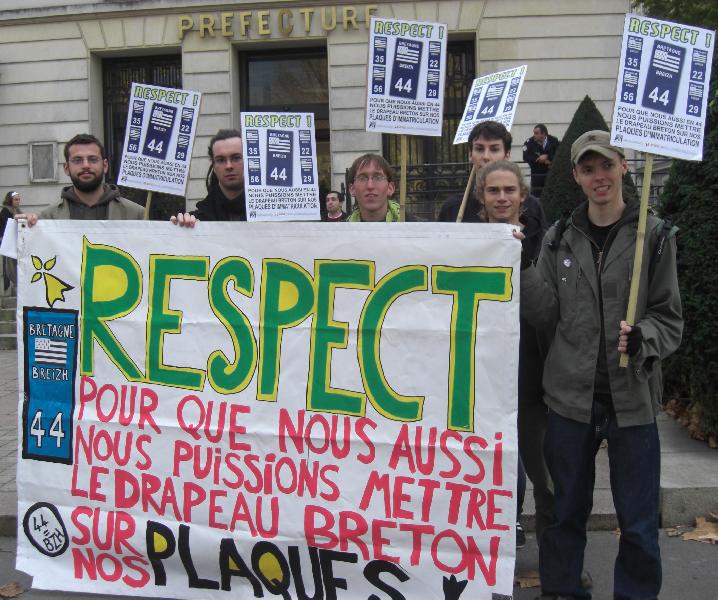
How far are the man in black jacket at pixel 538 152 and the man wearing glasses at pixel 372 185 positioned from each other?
1029 cm

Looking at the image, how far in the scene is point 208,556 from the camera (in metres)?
3.24

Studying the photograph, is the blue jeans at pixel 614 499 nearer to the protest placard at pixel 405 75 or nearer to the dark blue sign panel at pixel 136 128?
the protest placard at pixel 405 75

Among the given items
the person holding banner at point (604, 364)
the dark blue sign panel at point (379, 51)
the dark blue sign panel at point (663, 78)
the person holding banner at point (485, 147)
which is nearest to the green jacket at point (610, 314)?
the person holding banner at point (604, 364)

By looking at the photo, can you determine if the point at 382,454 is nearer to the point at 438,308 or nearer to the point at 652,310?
the point at 438,308

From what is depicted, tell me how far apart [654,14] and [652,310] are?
1401cm

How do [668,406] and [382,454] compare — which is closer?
[382,454]

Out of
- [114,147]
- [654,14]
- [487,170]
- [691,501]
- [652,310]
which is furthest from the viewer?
[114,147]

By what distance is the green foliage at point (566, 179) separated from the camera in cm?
824

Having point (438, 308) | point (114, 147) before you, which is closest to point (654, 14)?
point (114, 147)

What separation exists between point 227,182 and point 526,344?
1653 mm

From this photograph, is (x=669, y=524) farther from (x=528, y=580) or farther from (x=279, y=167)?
(x=279, y=167)

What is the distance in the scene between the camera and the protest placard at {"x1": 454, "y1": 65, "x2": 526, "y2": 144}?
13.1 feet

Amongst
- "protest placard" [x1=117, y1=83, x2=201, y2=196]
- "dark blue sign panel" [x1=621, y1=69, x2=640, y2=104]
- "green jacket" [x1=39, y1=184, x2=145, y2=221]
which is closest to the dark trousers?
"dark blue sign panel" [x1=621, y1=69, x2=640, y2=104]

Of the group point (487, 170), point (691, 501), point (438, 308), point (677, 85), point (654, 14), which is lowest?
point (691, 501)
